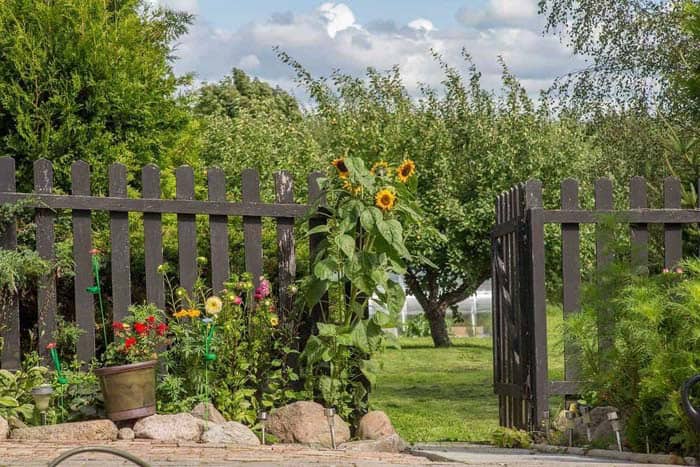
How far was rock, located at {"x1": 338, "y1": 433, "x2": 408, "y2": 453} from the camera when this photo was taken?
6.02 m

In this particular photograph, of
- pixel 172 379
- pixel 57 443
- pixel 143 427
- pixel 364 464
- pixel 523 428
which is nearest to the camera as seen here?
pixel 364 464

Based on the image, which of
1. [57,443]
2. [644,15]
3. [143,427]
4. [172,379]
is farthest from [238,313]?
[644,15]

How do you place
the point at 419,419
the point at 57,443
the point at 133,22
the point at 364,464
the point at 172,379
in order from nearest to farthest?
the point at 364,464 < the point at 57,443 < the point at 172,379 < the point at 133,22 < the point at 419,419

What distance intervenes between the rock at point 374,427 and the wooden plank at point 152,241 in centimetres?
158

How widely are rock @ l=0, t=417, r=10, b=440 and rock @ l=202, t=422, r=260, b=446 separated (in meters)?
1.14

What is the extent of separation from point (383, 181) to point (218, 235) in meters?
1.22

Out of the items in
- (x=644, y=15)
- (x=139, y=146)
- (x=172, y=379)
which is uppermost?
(x=644, y=15)

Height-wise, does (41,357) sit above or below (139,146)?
below

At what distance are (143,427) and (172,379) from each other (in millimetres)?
563

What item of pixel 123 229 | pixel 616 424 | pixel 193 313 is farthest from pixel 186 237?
pixel 616 424

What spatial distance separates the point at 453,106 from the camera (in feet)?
56.7

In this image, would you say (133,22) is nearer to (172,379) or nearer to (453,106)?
(172,379)

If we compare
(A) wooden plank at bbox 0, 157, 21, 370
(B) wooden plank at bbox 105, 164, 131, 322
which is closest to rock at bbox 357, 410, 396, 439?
(B) wooden plank at bbox 105, 164, 131, 322

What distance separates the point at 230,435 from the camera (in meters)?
5.70
